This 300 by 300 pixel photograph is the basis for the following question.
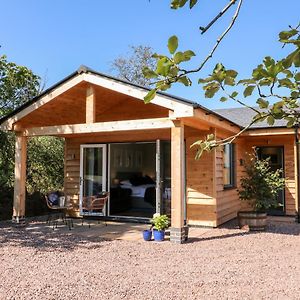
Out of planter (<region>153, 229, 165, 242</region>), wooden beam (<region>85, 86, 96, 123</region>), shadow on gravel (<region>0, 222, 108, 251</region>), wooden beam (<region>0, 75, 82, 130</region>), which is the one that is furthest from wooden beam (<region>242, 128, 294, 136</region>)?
shadow on gravel (<region>0, 222, 108, 251</region>)

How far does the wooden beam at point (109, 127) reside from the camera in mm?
6973

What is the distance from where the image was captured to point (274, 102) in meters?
1.17

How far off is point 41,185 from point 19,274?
28.4 feet

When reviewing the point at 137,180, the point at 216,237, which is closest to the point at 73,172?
the point at 137,180

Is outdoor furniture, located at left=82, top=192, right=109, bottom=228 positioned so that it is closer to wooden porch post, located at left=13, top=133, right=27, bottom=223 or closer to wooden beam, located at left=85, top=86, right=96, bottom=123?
wooden porch post, located at left=13, top=133, right=27, bottom=223

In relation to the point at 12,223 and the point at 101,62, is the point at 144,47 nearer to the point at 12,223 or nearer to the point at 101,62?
the point at 101,62

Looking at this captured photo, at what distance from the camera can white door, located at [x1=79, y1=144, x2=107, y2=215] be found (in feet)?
32.1

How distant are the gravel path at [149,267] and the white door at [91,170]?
250cm

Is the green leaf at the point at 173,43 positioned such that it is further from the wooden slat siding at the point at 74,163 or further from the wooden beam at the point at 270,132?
the wooden beam at the point at 270,132

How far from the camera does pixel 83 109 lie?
30.9ft

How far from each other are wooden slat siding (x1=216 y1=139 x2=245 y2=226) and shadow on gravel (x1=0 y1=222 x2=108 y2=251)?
3184mm

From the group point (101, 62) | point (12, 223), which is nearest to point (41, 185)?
point (12, 223)

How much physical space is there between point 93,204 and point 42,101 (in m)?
2.75

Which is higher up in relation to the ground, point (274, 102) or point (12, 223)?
point (274, 102)
